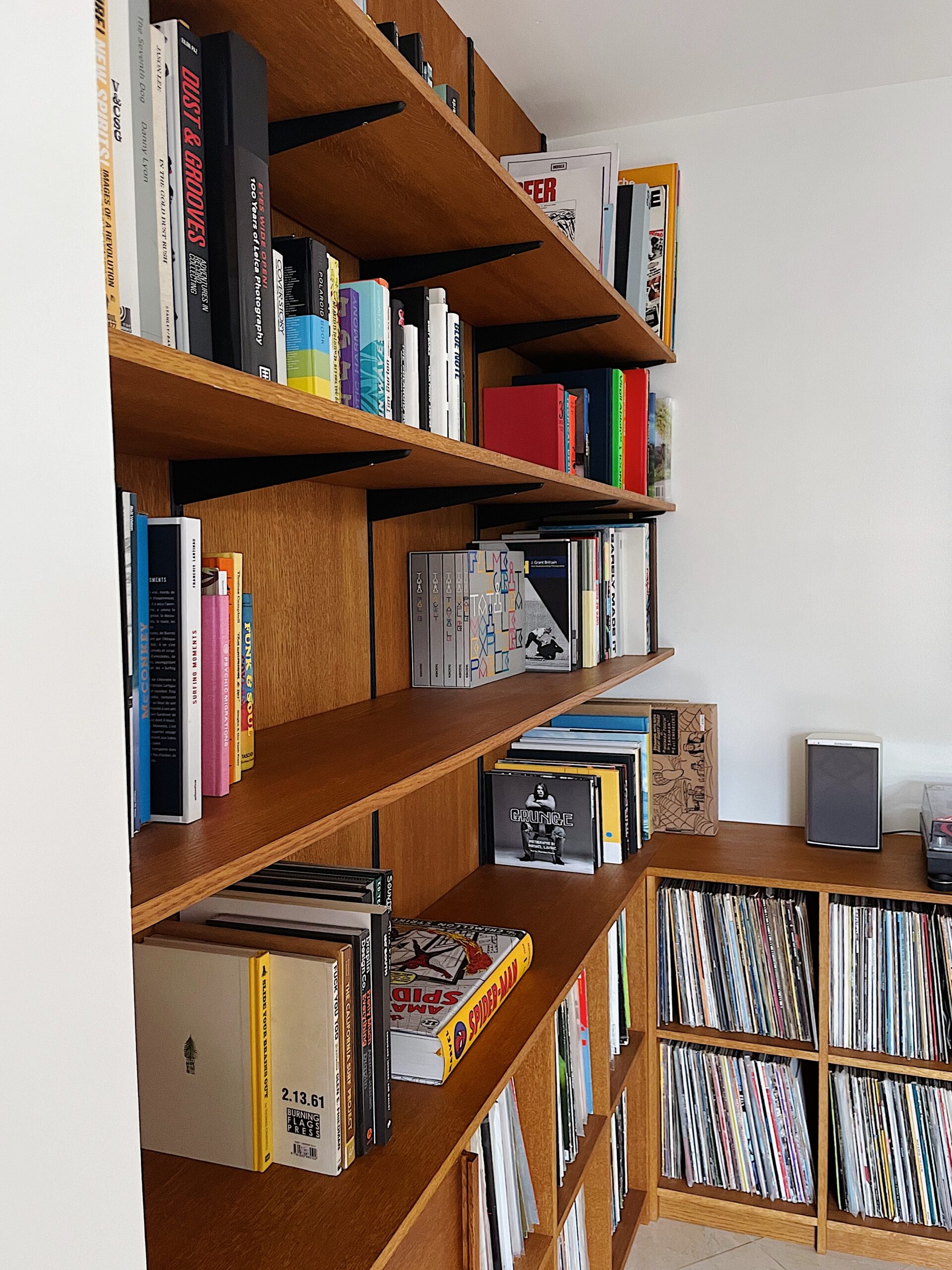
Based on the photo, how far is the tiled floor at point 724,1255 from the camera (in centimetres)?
210

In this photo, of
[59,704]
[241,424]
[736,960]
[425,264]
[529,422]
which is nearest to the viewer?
[59,704]

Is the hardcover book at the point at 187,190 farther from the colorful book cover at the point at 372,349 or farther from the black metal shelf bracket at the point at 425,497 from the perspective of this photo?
the black metal shelf bracket at the point at 425,497

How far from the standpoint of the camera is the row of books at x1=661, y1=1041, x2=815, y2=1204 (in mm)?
2191

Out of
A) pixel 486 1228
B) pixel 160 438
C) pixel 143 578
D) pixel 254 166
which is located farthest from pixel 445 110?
pixel 486 1228

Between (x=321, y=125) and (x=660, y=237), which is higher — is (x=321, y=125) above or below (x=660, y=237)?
below

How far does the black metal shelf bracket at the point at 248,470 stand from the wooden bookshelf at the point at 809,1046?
1428 millimetres

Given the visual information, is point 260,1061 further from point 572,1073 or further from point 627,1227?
point 627,1227


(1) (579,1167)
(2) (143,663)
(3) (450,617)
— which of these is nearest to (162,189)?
(2) (143,663)

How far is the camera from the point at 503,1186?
4.32ft

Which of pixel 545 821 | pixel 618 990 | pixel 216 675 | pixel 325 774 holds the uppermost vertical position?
pixel 216 675

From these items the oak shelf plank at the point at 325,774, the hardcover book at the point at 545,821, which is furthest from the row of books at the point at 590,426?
the hardcover book at the point at 545,821

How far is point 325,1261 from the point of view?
2.81ft

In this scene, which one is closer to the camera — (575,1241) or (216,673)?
(216,673)

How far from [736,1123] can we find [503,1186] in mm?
1137
